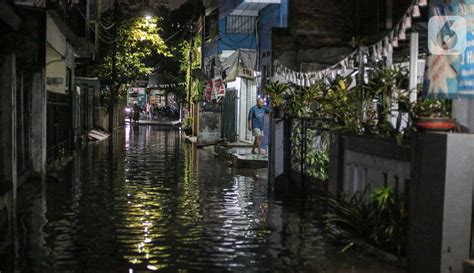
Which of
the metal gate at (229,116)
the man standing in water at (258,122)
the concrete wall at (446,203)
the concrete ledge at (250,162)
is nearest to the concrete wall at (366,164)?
the concrete wall at (446,203)

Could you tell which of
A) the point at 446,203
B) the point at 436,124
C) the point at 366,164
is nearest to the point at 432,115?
the point at 436,124

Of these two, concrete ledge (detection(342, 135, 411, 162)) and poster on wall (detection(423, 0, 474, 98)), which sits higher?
poster on wall (detection(423, 0, 474, 98))

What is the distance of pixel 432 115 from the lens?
711 cm

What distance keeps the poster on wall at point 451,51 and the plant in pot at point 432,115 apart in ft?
1.16

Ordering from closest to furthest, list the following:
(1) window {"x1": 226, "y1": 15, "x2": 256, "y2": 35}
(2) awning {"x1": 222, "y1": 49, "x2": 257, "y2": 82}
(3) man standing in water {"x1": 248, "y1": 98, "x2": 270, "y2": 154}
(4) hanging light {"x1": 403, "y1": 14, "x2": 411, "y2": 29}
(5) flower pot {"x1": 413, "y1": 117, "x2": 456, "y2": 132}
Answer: (5) flower pot {"x1": 413, "y1": 117, "x2": 456, "y2": 132} → (4) hanging light {"x1": 403, "y1": 14, "x2": 411, "y2": 29} → (3) man standing in water {"x1": 248, "y1": 98, "x2": 270, "y2": 154} → (2) awning {"x1": 222, "y1": 49, "x2": 257, "y2": 82} → (1) window {"x1": 226, "y1": 15, "x2": 256, "y2": 35}

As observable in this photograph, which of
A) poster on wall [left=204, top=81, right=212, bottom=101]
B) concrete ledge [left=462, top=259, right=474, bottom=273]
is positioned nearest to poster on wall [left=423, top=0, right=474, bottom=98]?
concrete ledge [left=462, top=259, right=474, bottom=273]

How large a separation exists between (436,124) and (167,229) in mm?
4327

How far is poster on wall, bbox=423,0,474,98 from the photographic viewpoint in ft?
22.0

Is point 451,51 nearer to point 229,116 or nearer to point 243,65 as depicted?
point 243,65

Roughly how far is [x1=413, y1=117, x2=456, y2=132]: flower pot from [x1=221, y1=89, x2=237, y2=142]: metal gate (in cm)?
1994

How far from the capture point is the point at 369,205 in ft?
25.4

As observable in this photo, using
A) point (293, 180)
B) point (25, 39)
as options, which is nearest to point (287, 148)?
point (293, 180)

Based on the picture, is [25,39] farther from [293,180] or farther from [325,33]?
[325,33]

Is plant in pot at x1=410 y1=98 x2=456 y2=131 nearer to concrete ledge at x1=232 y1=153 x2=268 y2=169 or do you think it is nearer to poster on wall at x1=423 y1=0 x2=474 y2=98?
poster on wall at x1=423 y1=0 x2=474 y2=98
